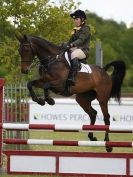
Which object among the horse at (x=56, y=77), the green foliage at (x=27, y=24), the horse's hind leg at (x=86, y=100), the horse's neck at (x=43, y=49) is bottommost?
the horse's hind leg at (x=86, y=100)

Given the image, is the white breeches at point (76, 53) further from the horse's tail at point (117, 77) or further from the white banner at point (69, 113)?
the white banner at point (69, 113)

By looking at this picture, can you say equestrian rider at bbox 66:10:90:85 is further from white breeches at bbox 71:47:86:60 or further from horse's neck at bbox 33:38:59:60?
horse's neck at bbox 33:38:59:60

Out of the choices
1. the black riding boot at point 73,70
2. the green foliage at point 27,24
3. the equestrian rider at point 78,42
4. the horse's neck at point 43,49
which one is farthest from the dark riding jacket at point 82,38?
the green foliage at point 27,24

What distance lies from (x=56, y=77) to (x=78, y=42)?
0.68 metres

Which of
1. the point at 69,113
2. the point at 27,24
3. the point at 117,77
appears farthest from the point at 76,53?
the point at 69,113

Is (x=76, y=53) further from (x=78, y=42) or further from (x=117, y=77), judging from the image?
(x=117, y=77)

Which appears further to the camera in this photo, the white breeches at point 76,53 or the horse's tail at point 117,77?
the horse's tail at point 117,77

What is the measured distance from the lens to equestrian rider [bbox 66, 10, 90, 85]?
10.6 meters

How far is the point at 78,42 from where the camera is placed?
1059 cm

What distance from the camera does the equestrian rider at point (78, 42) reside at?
1062 centimetres

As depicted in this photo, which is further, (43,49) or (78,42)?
(43,49)

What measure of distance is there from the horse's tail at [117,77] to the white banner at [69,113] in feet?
23.2

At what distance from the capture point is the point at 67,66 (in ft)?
35.3

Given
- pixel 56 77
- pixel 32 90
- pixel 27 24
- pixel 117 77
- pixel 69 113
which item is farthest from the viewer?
pixel 69 113
